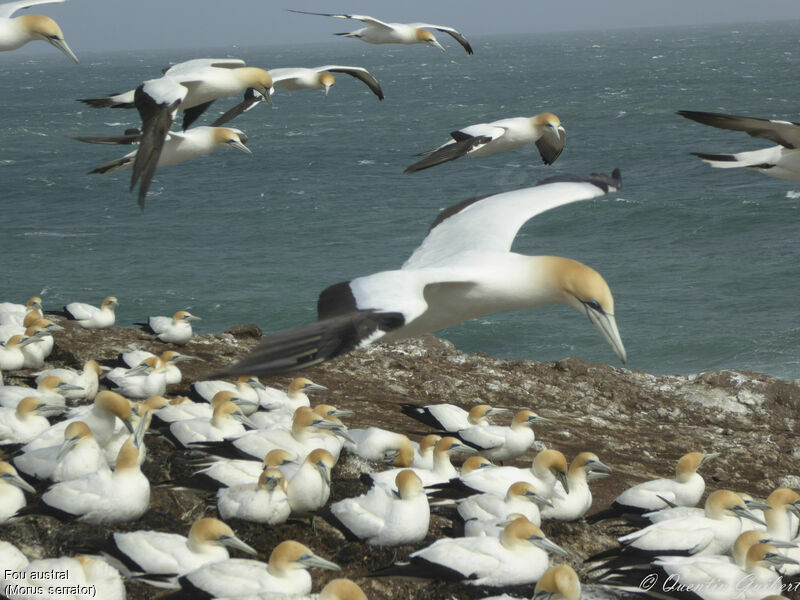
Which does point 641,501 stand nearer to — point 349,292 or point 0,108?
point 349,292

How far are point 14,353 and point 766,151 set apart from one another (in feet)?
19.6

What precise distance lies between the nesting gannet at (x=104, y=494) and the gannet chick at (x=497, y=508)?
64.9 inches

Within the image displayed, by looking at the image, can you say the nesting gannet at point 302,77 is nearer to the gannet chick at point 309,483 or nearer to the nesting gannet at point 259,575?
the gannet chick at point 309,483

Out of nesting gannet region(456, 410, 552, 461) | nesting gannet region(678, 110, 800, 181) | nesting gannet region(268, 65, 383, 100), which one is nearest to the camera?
A: nesting gannet region(678, 110, 800, 181)

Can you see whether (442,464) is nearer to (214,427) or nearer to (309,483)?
(309,483)

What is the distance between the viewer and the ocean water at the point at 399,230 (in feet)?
71.6

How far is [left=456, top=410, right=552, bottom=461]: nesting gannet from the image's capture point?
284 inches

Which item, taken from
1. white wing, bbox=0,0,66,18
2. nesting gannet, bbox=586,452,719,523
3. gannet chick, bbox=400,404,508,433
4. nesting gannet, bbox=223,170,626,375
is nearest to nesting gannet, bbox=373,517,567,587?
nesting gannet, bbox=223,170,626,375

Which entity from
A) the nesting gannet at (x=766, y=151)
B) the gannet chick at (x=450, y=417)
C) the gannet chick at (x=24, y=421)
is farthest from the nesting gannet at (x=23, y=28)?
the nesting gannet at (x=766, y=151)

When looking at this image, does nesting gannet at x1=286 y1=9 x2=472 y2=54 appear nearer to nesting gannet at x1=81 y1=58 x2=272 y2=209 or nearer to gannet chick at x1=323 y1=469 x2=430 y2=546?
nesting gannet at x1=81 y1=58 x2=272 y2=209

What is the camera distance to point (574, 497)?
618 centimetres

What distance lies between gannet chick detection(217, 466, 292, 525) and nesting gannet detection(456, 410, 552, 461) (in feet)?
6.21

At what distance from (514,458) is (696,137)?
1594 inches

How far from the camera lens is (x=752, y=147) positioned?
42.2m
